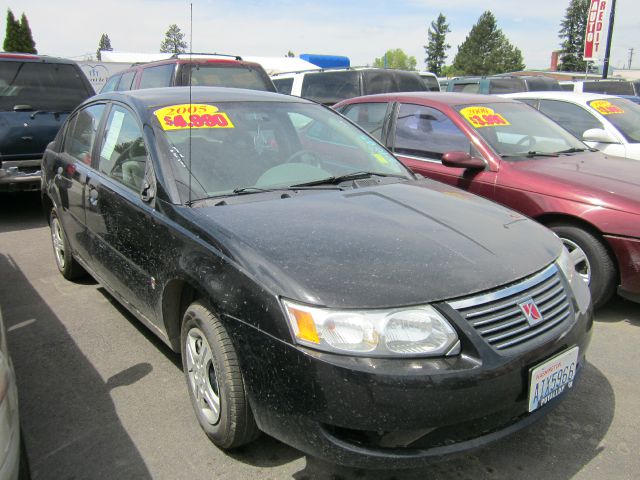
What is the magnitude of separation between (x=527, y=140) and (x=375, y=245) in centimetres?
308

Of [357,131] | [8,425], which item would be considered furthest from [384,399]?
[357,131]

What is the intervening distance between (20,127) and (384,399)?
6453mm

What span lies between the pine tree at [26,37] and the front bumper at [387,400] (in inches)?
1868

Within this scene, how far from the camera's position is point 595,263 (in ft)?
12.3

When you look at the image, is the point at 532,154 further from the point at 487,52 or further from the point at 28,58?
the point at 487,52

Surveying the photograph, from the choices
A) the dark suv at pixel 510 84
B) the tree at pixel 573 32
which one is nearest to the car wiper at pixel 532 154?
the dark suv at pixel 510 84

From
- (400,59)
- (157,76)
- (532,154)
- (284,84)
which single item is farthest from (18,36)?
(400,59)

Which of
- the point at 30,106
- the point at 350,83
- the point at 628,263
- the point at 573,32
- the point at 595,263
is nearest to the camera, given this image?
the point at 628,263

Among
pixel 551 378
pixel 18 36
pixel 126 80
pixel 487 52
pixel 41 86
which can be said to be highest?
pixel 487 52

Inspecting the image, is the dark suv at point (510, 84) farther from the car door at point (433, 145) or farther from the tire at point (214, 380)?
the tire at point (214, 380)

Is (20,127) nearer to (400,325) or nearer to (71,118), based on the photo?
(71,118)

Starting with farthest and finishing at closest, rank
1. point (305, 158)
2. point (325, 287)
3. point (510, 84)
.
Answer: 1. point (510, 84)
2. point (305, 158)
3. point (325, 287)

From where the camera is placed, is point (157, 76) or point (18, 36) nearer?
point (157, 76)

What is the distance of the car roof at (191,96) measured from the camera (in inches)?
129
